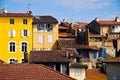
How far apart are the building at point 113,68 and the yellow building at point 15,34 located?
96.8 feet

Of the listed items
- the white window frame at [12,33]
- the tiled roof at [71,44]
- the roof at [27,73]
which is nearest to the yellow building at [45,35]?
the tiled roof at [71,44]

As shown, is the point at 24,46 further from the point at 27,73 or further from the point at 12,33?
the point at 27,73

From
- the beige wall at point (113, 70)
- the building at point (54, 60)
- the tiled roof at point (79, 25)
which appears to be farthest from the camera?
the tiled roof at point (79, 25)

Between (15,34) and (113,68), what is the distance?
3156cm

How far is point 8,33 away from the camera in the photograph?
63125 millimetres

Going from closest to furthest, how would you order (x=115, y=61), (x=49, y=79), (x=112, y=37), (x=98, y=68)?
(x=49, y=79) → (x=115, y=61) → (x=98, y=68) → (x=112, y=37)

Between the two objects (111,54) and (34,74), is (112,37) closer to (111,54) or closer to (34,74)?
(111,54)

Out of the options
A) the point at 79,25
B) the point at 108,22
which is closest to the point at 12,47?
the point at 108,22

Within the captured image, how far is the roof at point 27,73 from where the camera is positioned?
901 inches

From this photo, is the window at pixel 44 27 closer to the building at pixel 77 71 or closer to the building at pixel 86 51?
the building at pixel 86 51

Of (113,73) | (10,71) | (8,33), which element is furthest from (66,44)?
(10,71)

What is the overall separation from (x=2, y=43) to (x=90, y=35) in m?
11.9

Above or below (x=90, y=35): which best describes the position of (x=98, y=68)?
below

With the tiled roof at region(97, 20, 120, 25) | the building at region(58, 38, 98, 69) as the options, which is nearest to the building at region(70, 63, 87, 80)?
the building at region(58, 38, 98, 69)
